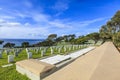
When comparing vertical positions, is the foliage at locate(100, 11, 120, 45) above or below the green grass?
above

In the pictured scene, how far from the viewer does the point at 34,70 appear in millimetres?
6645

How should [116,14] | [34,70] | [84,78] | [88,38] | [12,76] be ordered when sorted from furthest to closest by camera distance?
1. [88,38]
2. [116,14]
3. [12,76]
4. [34,70]
5. [84,78]

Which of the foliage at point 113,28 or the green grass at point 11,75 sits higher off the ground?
the foliage at point 113,28

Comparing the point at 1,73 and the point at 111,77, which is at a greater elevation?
the point at 111,77

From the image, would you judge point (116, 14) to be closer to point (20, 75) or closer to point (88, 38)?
point (88, 38)

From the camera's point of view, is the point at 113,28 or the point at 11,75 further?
the point at 113,28

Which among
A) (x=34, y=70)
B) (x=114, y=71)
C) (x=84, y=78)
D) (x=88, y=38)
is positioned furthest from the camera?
(x=88, y=38)

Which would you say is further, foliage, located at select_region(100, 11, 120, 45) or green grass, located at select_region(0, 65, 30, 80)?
foliage, located at select_region(100, 11, 120, 45)

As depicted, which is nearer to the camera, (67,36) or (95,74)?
(95,74)

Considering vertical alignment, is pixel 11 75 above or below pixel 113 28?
below

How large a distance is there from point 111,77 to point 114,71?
258 millimetres

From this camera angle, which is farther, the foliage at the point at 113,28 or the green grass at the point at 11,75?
the foliage at the point at 113,28

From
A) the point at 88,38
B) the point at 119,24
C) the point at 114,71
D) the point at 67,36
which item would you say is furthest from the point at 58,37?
the point at 114,71

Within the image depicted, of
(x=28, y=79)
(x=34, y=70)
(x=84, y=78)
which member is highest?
(x=84, y=78)
